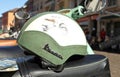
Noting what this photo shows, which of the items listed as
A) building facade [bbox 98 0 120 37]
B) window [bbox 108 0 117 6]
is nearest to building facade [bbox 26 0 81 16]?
building facade [bbox 98 0 120 37]

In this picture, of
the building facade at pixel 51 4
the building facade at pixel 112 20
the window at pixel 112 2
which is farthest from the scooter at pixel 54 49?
the building facade at pixel 51 4

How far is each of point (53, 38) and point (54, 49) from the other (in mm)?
54

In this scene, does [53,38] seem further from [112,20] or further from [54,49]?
[112,20]

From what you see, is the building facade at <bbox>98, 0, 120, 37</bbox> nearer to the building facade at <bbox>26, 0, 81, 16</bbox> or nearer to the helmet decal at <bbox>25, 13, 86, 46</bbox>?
the building facade at <bbox>26, 0, 81, 16</bbox>

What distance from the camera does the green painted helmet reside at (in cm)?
175

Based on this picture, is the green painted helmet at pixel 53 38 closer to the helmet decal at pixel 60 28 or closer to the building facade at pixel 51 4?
the helmet decal at pixel 60 28

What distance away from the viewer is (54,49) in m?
1.75

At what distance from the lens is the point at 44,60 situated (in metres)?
1.75

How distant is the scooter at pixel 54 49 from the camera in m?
1.75

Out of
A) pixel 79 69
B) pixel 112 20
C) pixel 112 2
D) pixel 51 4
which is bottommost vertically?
pixel 51 4

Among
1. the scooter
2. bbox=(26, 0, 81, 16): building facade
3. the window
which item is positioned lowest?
bbox=(26, 0, 81, 16): building facade

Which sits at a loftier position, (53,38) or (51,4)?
(53,38)

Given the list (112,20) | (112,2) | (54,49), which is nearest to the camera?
(54,49)

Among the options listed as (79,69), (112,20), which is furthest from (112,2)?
(79,69)
